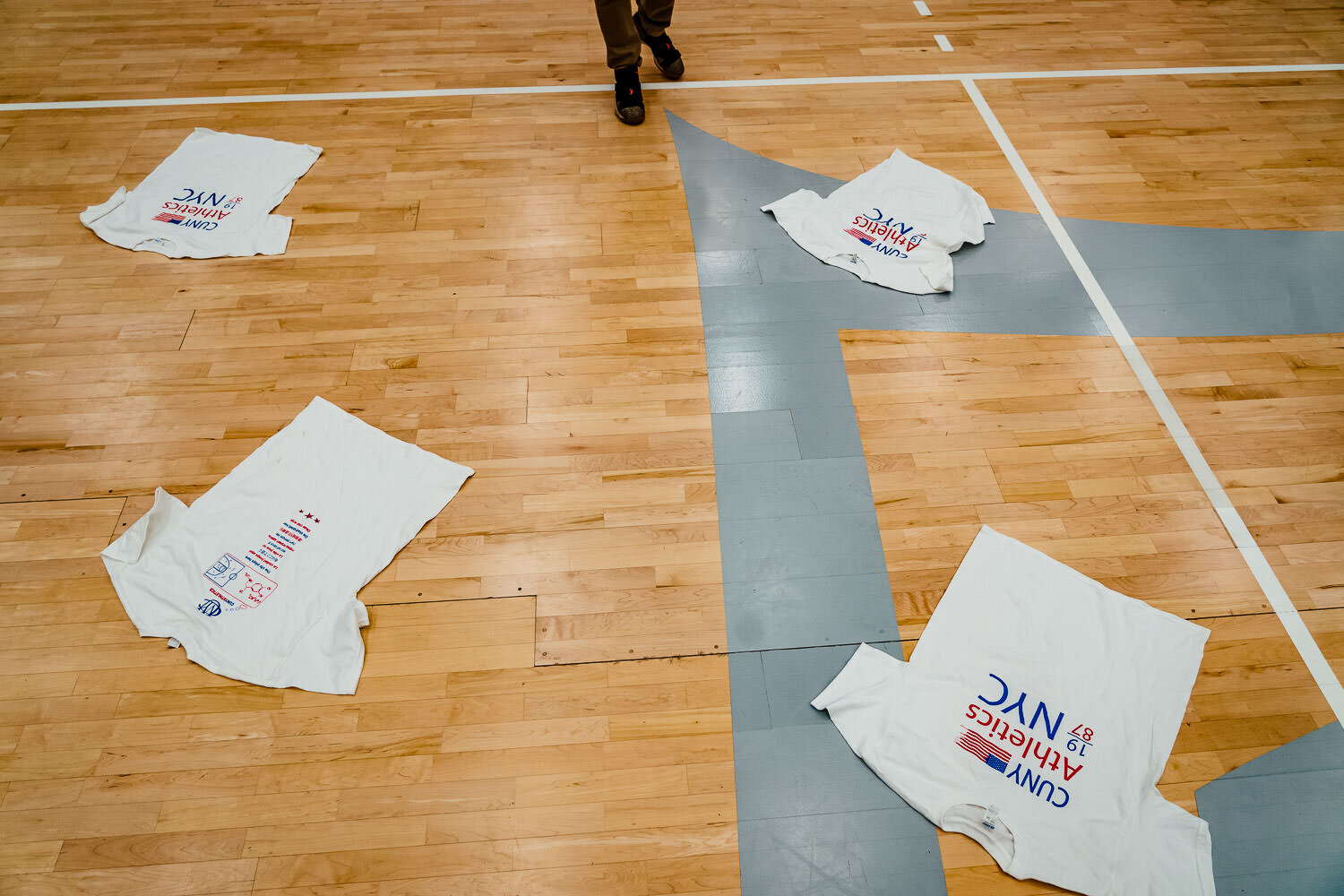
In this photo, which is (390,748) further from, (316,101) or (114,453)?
(316,101)

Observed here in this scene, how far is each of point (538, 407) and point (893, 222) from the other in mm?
1652

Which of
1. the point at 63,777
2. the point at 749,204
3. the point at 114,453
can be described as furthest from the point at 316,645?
the point at 749,204

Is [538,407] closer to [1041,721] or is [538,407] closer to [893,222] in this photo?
[893,222]

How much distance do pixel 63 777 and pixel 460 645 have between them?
1.02m

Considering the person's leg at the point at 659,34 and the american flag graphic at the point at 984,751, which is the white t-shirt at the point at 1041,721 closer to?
the american flag graphic at the point at 984,751

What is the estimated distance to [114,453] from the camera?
264cm

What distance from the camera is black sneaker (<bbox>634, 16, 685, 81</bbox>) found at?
3.81 meters

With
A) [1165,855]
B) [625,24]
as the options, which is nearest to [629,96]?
[625,24]

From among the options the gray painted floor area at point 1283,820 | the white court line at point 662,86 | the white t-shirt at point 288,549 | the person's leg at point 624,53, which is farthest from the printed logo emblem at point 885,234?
the gray painted floor area at point 1283,820

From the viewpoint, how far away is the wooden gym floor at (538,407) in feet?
6.70

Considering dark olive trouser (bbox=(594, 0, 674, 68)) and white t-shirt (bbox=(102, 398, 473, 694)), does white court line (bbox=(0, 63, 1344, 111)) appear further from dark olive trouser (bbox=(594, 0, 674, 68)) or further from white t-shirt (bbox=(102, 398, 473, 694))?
white t-shirt (bbox=(102, 398, 473, 694))

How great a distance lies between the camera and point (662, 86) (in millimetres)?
3893

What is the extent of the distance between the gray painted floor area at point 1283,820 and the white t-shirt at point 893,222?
1.82 m

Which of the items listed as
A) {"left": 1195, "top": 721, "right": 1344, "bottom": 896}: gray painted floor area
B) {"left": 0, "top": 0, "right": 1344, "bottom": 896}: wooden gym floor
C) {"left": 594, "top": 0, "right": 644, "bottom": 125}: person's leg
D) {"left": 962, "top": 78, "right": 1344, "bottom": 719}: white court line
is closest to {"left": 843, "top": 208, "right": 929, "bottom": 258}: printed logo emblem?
{"left": 0, "top": 0, "right": 1344, "bottom": 896}: wooden gym floor
